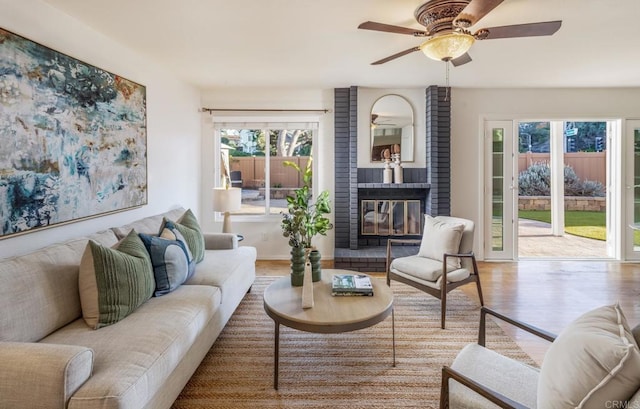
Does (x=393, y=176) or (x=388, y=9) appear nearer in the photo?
(x=388, y=9)

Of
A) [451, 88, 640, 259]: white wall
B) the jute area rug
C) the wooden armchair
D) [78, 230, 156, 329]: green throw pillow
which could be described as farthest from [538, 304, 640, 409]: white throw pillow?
[451, 88, 640, 259]: white wall

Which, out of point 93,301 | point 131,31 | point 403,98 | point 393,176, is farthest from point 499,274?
point 131,31

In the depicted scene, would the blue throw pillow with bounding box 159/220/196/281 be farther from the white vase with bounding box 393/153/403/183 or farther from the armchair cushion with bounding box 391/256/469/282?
the white vase with bounding box 393/153/403/183

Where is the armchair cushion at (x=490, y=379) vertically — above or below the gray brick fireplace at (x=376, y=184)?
below

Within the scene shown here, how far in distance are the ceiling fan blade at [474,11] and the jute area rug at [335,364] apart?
6.95 feet

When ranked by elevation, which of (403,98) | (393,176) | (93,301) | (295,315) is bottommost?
(295,315)

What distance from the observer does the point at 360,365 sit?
7.13 feet

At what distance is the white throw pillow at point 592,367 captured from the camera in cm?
90

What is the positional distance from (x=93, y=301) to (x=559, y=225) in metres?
7.49

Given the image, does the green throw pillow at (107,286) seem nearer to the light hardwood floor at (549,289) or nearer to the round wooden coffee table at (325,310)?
the round wooden coffee table at (325,310)

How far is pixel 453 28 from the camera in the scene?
7.07 ft

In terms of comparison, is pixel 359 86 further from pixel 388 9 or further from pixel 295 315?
pixel 295 315

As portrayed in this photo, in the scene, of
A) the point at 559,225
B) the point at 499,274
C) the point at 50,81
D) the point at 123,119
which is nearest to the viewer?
the point at 50,81

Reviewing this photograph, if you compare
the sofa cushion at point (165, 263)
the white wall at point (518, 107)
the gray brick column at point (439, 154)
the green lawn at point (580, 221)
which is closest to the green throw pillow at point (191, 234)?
the sofa cushion at point (165, 263)
